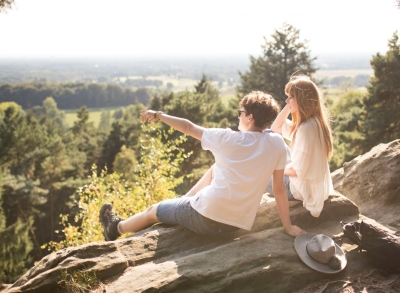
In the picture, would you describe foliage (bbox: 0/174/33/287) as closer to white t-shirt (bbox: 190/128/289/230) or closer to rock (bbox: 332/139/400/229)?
white t-shirt (bbox: 190/128/289/230)

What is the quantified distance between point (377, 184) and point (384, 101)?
533 inches

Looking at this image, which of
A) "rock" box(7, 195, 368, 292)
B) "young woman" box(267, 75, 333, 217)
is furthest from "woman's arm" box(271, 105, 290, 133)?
"rock" box(7, 195, 368, 292)

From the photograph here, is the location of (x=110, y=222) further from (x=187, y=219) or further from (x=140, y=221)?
(x=187, y=219)

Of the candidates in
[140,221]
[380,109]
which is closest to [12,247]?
[140,221]

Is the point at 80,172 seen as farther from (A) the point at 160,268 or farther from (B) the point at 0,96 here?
(B) the point at 0,96

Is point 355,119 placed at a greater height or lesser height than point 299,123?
lesser

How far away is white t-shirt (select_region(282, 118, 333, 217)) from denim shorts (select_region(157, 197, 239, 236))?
131cm

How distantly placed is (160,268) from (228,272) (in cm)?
98

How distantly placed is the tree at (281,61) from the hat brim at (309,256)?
75.6 feet

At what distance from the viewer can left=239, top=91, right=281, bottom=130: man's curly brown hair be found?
461cm

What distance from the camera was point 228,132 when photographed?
4648 millimetres

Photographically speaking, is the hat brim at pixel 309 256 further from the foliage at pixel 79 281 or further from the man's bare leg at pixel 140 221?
the foliage at pixel 79 281

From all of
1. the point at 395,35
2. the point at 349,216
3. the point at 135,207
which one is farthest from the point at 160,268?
the point at 395,35

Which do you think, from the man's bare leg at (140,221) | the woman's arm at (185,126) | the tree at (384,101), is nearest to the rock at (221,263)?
the man's bare leg at (140,221)
